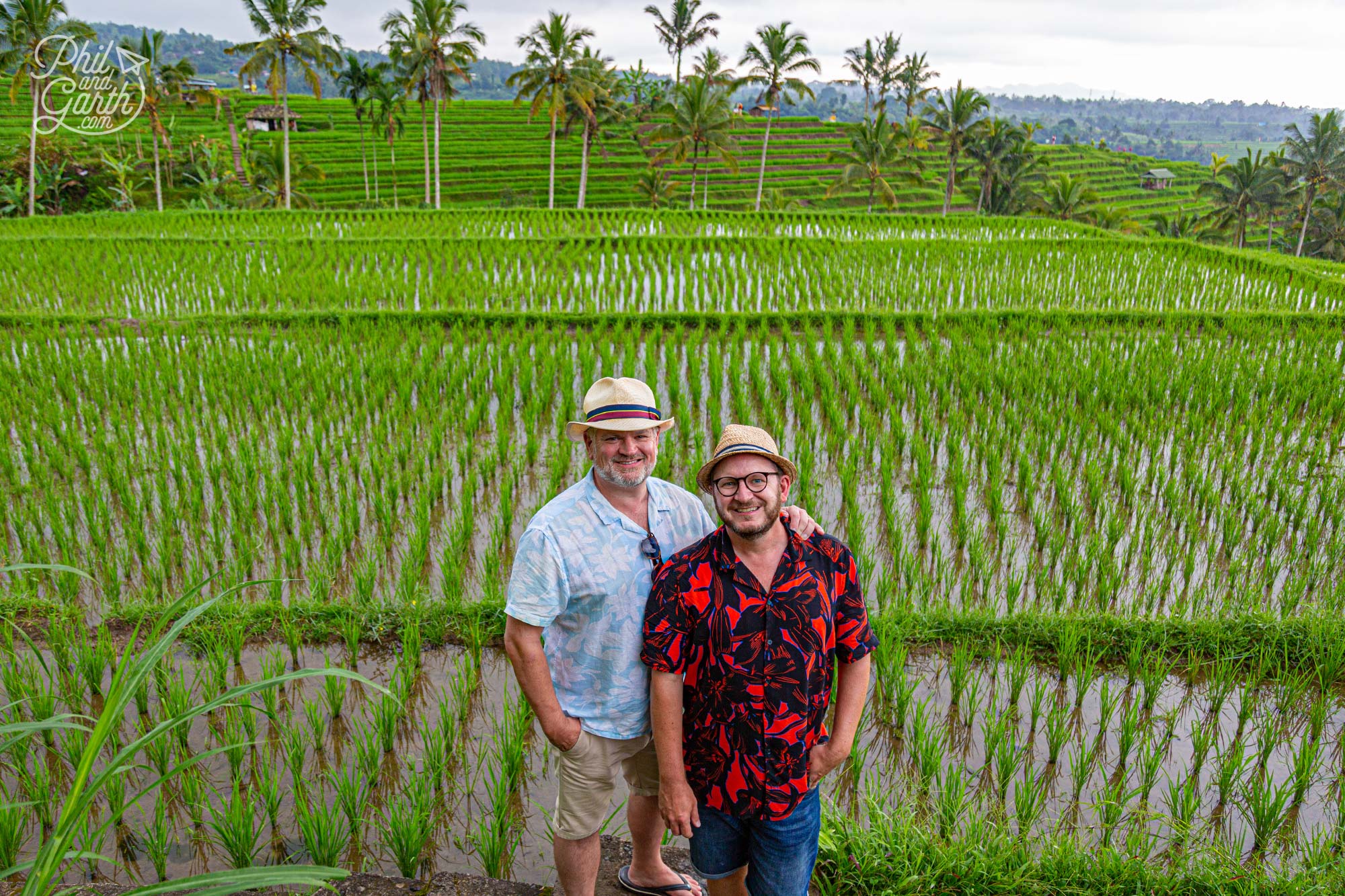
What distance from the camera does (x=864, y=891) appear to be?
6.87ft

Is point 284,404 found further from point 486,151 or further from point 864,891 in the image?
point 486,151

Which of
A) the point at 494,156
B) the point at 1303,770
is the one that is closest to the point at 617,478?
the point at 1303,770

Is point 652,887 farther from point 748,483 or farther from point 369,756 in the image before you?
point 748,483

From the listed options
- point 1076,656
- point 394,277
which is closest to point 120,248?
point 394,277

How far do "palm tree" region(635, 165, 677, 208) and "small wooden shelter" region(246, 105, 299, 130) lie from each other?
14.2 meters

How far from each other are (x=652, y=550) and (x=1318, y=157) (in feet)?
116

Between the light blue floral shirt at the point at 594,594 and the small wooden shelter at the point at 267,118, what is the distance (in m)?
34.6

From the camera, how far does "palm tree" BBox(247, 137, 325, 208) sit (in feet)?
72.3

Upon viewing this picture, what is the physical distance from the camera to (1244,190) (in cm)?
2789

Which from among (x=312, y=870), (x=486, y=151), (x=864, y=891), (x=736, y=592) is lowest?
(x=864, y=891)

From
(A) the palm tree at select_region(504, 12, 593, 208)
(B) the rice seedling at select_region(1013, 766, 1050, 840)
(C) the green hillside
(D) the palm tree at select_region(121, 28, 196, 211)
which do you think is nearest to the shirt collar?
(B) the rice seedling at select_region(1013, 766, 1050, 840)

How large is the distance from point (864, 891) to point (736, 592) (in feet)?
3.27

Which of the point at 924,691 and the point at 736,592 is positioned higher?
the point at 736,592

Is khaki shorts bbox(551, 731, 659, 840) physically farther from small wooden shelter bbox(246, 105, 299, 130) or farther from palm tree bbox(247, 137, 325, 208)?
small wooden shelter bbox(246, 105, 299, 130)
